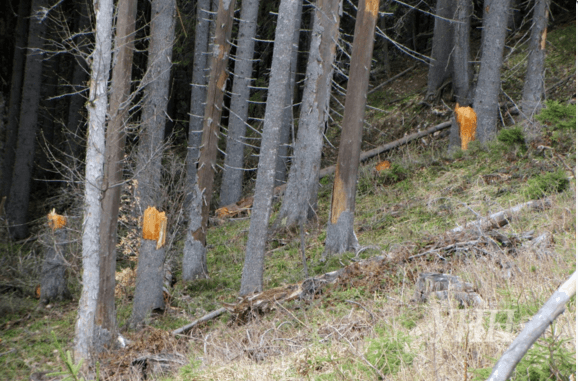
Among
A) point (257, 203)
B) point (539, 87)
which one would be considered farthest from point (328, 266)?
point (539, 87)

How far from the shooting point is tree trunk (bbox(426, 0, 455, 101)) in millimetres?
17703

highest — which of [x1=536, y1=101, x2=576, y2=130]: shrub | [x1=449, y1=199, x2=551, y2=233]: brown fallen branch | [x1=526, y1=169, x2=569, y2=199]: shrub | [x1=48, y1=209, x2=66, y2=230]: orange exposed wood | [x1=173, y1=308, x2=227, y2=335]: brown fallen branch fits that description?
[x1=536, y1=101, x2=576, y2=130]: shrub

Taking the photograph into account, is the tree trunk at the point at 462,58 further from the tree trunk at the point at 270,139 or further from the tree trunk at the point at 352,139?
the tree trunk at the point at 270,139

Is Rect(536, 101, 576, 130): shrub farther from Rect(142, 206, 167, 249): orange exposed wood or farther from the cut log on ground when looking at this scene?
Rect(142, 206, 167, 249): orange exposed wood

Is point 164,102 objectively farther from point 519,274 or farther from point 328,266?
point 519,274

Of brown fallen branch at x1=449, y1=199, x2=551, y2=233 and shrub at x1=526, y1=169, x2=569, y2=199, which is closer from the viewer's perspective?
brown fallen branch at x1=449, y1=199, x2=551, y2=233

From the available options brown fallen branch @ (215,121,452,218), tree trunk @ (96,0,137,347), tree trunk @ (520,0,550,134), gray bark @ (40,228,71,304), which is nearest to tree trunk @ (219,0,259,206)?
A: brown fallen branch @ (215,121,452,218)

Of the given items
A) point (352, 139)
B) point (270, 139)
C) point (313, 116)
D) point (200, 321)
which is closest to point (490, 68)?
point (313, 116)

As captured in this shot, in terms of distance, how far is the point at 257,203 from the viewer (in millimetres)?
9250

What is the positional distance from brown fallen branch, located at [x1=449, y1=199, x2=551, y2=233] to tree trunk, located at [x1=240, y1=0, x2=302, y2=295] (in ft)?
10.5

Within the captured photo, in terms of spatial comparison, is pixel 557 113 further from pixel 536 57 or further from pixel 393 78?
pixel 393 78

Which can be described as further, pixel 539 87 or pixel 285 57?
pixel 539 87

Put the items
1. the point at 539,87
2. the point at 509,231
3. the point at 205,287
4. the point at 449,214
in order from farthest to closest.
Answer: the point at 539,87, the point at 205,287, the point at 449,214, the point at 509,231

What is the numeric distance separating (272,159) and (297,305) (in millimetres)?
2844
